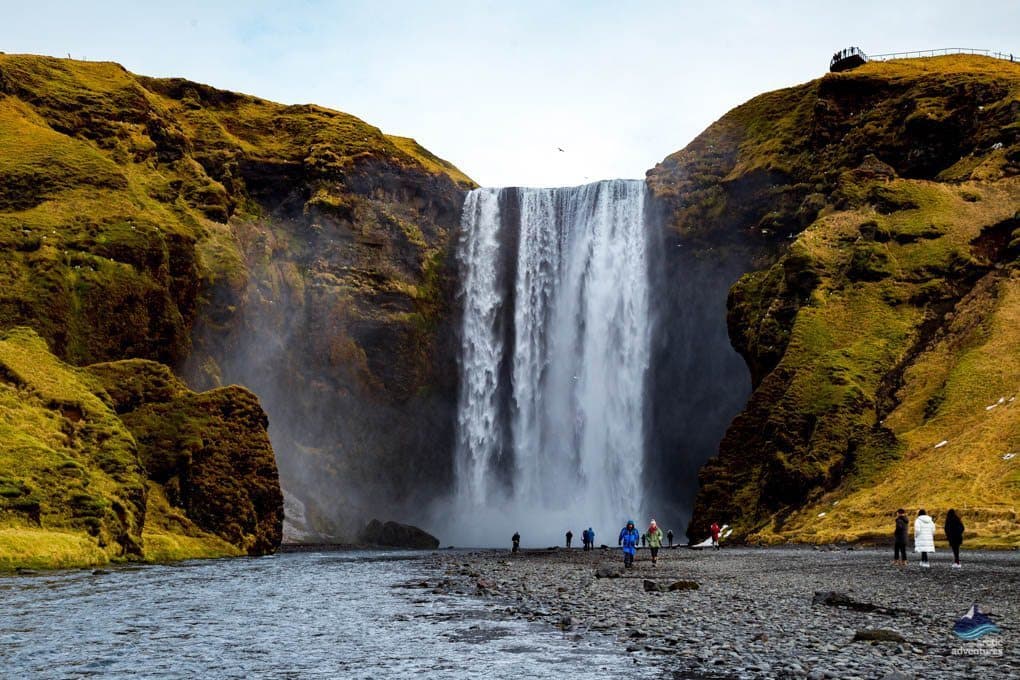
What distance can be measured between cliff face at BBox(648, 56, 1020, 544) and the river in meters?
27.7

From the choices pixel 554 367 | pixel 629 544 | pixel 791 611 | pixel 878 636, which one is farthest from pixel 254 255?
pixel 878 636

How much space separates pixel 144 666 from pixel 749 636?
1055 cm

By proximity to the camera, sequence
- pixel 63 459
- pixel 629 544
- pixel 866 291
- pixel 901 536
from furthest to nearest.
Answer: pixel 866 291
pixel 63 459
pixel 629 544
pixel 901 536

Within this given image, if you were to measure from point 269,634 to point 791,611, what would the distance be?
36.4 feet

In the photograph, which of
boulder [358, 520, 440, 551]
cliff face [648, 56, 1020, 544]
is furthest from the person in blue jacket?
boulder [358, 520, 440, 551]

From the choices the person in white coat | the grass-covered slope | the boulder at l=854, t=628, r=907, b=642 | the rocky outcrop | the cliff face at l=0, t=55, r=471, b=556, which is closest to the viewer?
the boulder at l=854, t=628, r=907, b=642

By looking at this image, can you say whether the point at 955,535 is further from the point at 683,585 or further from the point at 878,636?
the point at 878,636

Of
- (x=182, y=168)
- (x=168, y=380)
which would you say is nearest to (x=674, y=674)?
(x=168, y=380)

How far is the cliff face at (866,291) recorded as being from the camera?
50.5 meters

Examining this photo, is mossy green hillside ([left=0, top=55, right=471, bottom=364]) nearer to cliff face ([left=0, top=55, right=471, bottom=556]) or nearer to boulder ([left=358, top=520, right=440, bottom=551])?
cliff face ([left=0, top=55, right=471, bottom=556])

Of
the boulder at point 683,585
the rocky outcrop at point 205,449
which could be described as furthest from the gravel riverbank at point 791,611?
the rocky outcrop at point 205,449

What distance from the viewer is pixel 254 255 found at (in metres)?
83.8

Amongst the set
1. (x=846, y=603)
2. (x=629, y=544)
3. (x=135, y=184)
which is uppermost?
(x=135, y=184)

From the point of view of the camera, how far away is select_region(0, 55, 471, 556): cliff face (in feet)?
206
